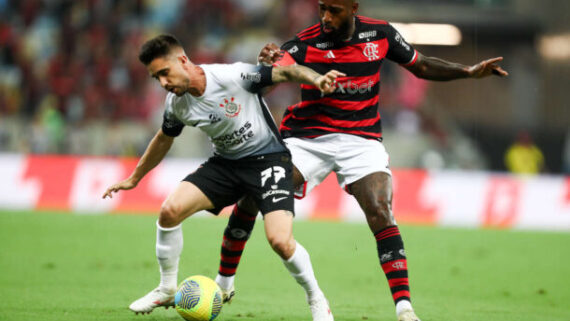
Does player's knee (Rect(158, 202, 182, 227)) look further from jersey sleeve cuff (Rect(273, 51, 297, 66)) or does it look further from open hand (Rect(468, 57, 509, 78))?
open hand (Rect(468, 57, 509, 78))

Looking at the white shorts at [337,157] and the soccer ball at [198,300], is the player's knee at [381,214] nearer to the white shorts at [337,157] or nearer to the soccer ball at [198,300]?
the white shorts at [337,157]

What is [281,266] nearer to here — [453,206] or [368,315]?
[368,315]

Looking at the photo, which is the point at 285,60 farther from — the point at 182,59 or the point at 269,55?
the point at 182,59

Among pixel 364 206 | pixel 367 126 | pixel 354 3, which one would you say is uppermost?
pixel 354 3

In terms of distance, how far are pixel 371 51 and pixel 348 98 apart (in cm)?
42

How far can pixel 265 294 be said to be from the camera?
7.43m

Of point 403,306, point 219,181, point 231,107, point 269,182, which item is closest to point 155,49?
point 231,107

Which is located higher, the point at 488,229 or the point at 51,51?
the point at 51,51

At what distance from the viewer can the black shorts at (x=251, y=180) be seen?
5.75m

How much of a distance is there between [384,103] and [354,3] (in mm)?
14460

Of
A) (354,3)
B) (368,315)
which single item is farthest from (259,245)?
(354,3)

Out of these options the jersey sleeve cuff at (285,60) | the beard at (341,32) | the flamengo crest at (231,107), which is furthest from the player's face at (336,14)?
the flamengo crest at (231,107)

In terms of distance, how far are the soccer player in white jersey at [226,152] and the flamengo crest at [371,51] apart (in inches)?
36.6

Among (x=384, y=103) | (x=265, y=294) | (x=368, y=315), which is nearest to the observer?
(x=368, y=315)
